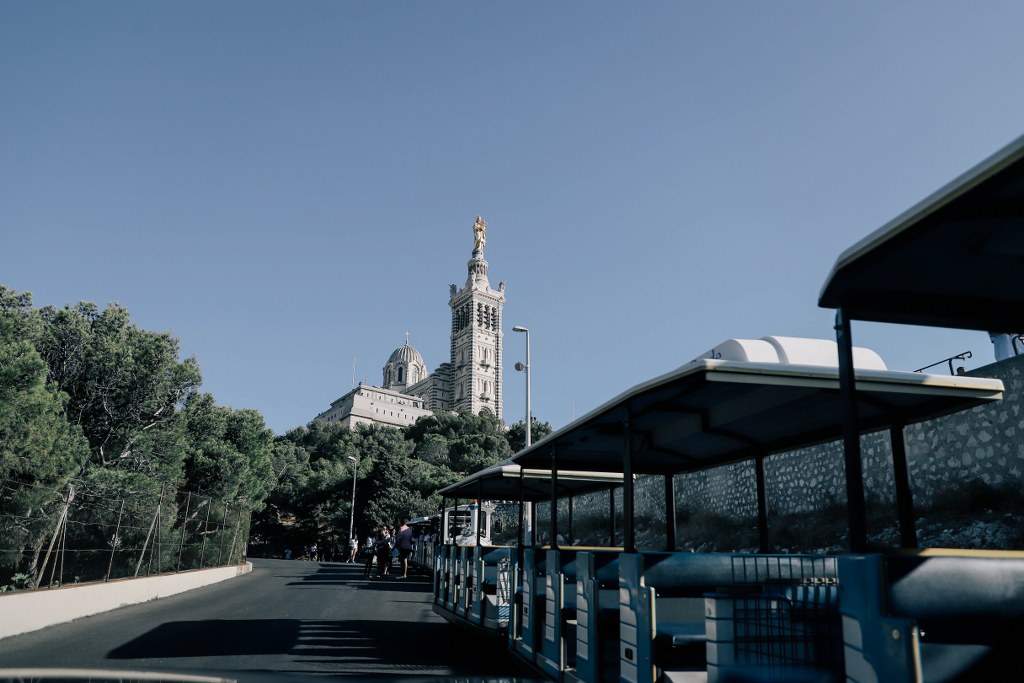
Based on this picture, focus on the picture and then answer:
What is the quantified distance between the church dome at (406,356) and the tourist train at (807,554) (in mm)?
182597

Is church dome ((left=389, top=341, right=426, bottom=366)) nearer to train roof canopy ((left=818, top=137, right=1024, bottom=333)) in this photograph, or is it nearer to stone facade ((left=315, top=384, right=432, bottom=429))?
stone facade ((left=315, top=384, right=432, bottom=429))

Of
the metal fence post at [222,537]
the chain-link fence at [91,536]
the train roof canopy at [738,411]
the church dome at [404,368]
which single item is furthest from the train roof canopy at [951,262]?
the church dome at [404,368]

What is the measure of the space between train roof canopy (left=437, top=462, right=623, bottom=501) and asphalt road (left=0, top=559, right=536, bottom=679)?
219 cm

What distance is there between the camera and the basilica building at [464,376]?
15762cm

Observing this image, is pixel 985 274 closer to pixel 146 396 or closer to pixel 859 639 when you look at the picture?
pixel 859 639

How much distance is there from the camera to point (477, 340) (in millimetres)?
166875

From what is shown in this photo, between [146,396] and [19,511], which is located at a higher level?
[146,396]

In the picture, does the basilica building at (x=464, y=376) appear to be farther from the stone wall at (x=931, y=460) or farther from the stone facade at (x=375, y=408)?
the stone wall at (x=931, y=460)

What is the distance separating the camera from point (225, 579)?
23375mm

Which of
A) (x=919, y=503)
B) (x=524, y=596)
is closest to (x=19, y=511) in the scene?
(x=524, y=596)

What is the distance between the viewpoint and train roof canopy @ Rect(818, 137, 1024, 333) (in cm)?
276

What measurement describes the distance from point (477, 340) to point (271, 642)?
157 metres

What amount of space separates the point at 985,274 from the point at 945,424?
13200 millimetres

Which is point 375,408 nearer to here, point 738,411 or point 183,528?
point 183,528
